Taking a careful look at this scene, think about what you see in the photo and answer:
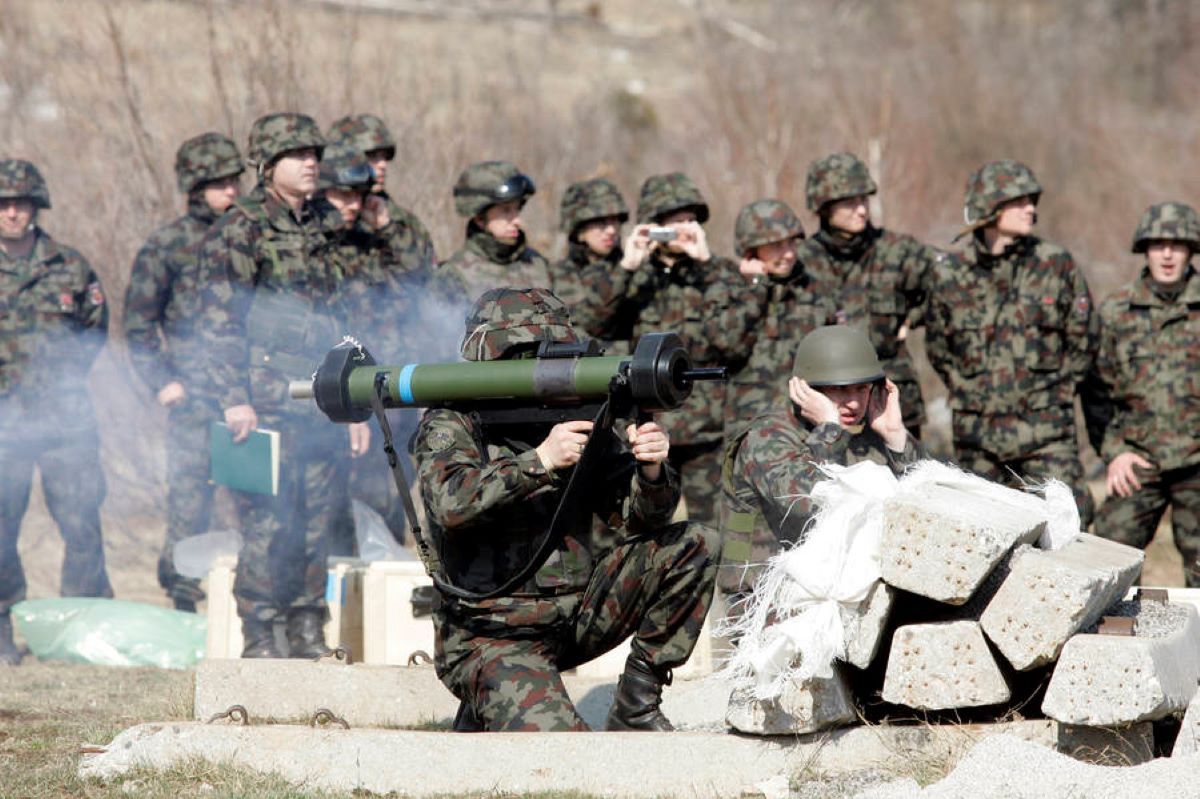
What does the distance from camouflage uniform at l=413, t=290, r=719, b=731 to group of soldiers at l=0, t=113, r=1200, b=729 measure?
914mm

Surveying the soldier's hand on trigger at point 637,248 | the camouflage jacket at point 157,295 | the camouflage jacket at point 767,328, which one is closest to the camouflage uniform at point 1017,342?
the camouflage jacket at point 767,328

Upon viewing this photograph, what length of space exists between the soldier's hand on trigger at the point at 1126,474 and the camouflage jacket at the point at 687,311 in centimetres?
203

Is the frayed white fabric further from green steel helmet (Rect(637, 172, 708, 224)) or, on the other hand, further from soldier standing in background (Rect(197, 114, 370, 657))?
green steel helmet (Rect(637, 172, 708, 224))

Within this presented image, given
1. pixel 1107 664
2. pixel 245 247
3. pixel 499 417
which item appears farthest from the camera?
pixel 245 247

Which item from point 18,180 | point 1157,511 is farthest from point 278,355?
point 1157,511

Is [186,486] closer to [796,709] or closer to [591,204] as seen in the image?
[591,204]

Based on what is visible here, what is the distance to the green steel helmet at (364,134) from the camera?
10211mm

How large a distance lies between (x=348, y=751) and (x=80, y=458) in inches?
187

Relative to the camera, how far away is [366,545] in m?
9.40

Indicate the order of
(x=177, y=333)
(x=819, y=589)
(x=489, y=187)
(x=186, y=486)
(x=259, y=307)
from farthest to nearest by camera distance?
(x=186, y=486)
(x=177, y=333)
(x=489, y=187)
(x=259, y=307)
(x=819, y=589)

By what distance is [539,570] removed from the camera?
6102 mm

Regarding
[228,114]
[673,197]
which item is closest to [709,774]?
[673,197]

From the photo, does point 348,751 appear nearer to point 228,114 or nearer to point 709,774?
point 709,774

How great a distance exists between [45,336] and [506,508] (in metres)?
4.59
